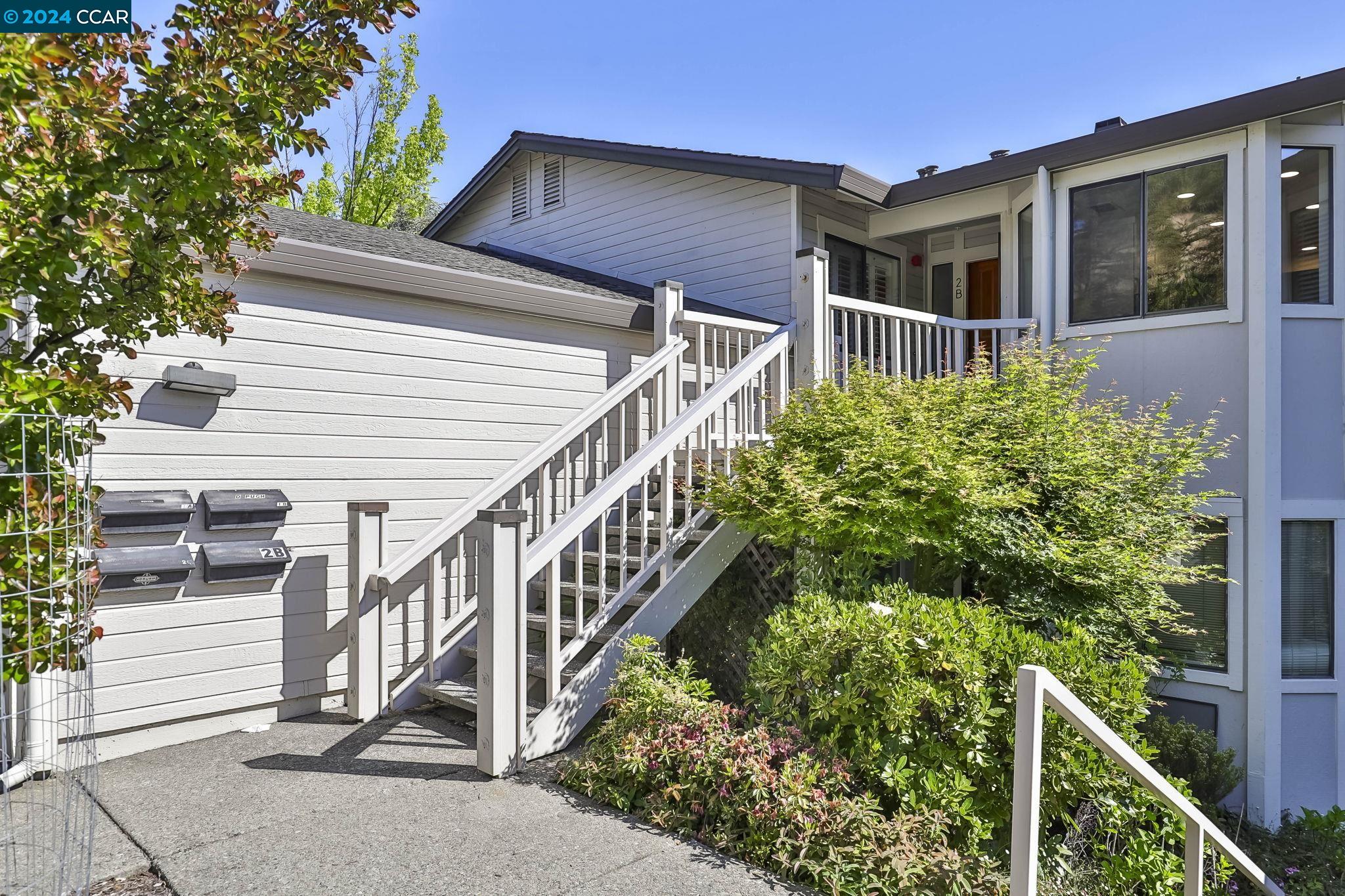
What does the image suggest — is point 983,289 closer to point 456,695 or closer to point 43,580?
point 456,695

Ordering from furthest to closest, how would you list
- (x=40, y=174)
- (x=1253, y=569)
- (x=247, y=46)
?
(x=1253, y=569) → (x=247, y=46) → (x=40, y=174)

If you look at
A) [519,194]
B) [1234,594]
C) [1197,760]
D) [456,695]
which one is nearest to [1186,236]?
[1234,594]

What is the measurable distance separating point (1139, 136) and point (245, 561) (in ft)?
22.8

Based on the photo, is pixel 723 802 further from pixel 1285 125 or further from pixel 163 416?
pixel 1285 125

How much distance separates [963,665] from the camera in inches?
139

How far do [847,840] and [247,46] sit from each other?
3.21m

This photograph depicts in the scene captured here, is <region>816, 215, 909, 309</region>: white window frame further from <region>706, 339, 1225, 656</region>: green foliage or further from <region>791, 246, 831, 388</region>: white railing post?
<region>706, 339, 1225, 656</region>: green foliage

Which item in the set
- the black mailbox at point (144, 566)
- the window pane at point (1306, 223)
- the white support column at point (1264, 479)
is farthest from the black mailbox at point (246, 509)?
the window pane at point (1306, 223)

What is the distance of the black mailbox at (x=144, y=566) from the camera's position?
4.13 meters

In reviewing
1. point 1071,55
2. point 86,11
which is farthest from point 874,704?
point 1071,55

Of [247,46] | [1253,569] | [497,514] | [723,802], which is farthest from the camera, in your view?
[1253,569]

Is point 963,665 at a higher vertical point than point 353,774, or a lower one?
higher

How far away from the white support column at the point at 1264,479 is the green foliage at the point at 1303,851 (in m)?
0.14

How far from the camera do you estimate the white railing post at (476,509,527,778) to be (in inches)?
149
